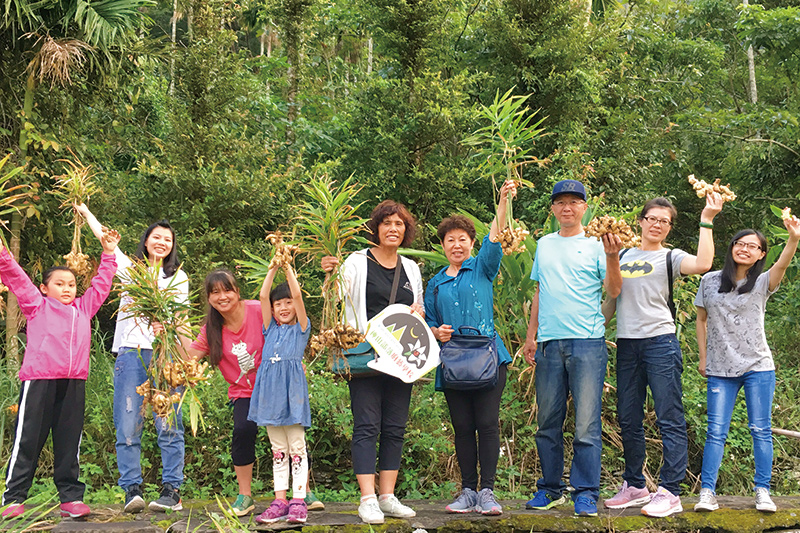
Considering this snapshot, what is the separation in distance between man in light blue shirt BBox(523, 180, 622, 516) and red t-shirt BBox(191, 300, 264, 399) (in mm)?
1735

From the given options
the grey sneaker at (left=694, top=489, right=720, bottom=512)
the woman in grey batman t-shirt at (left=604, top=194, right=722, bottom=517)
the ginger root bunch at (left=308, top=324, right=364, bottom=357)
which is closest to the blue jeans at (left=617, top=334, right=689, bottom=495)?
the woman in grey batman t-shirt at (left=604, top=194, right=722, bottom=517)

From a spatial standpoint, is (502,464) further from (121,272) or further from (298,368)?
(121,272)

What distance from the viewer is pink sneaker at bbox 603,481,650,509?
14.5ft

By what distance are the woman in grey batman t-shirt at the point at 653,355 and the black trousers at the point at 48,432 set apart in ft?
10.7

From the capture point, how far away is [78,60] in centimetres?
706

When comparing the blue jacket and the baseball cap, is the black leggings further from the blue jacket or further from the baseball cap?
the baseball cap

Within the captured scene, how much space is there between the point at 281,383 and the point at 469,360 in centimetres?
110

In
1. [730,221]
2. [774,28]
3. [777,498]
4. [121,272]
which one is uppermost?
[774,28]

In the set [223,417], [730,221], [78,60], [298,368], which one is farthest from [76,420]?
[730,221]

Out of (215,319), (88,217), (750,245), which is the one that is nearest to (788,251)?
(750,245)

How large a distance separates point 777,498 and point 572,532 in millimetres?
1750

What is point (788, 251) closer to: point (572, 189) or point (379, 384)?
point (572, 189)

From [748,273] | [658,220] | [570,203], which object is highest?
[570,203]

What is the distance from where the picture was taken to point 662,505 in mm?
4207
